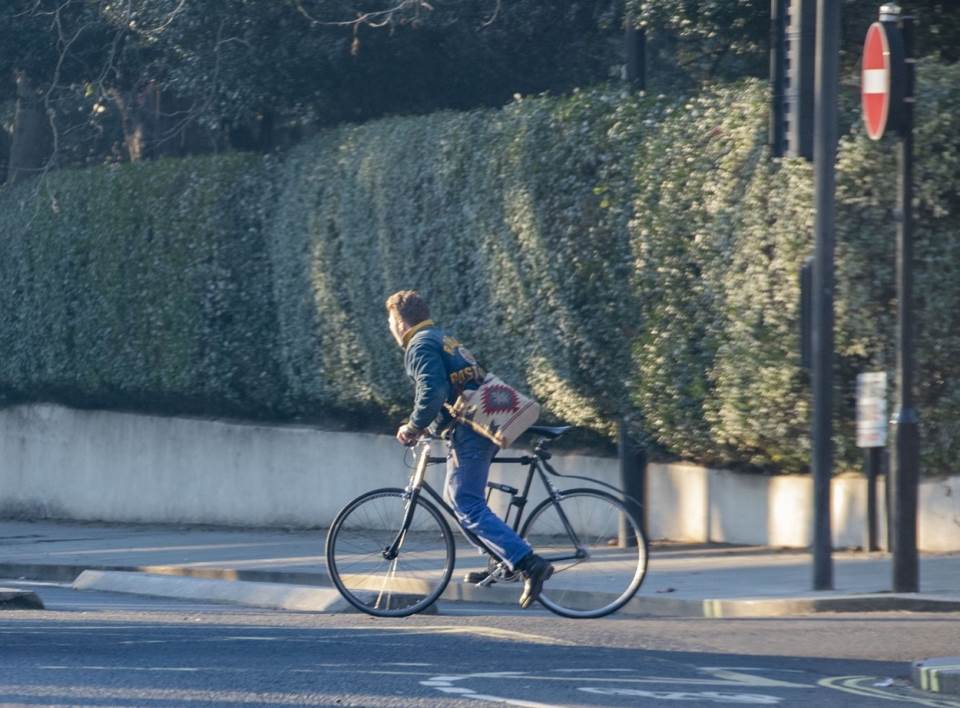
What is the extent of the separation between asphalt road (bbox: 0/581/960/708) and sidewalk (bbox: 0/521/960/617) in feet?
1.08

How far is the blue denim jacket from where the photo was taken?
9242 millimetres

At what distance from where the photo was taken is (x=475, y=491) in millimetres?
9359

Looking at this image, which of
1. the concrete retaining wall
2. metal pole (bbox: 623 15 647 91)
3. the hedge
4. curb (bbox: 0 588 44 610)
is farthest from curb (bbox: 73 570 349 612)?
metal pole (bbox: 623 15 647 91)

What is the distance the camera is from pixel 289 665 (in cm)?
780

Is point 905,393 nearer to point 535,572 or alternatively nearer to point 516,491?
point 516,491

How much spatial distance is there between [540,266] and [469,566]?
2815 mm

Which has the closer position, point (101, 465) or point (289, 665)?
point (289, 665)

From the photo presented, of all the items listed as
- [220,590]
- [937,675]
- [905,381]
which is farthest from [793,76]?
[220,590]

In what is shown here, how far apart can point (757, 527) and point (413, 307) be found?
4.84 metres

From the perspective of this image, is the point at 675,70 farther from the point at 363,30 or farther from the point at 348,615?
the point at 348,615

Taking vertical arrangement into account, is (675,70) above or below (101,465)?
above

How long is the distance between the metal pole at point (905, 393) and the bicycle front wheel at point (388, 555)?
8.45 feet

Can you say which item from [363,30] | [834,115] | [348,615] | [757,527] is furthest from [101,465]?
[834,115]

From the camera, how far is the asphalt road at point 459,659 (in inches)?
277
